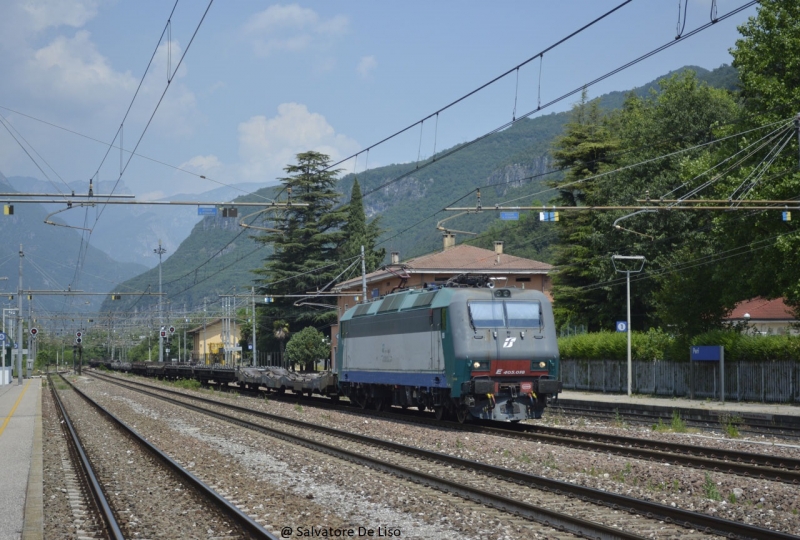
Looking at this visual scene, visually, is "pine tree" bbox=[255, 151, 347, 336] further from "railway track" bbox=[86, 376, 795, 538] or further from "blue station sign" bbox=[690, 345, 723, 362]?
"railway track" bbox=[86, 376, 795, 538]

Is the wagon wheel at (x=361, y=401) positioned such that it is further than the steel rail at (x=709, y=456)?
Yes

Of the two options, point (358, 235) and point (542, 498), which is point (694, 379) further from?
point (358, 235)

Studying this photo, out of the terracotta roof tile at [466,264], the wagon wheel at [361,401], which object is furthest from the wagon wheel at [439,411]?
the terracotta roof tile at [466,264]

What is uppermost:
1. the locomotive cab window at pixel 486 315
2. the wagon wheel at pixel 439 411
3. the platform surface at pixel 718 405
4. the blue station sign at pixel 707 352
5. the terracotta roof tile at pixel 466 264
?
the terracotta roof tile at pixel 466 264

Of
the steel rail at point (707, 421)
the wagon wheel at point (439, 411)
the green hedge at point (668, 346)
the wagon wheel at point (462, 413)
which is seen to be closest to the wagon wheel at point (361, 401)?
the wagon wheel at point (439, 411)

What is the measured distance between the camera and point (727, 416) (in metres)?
25.3

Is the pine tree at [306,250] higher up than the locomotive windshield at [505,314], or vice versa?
the pine tree at [306,250]

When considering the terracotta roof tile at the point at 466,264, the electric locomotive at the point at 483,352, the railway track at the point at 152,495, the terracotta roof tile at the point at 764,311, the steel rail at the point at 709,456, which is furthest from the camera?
the terracotta roof tile at the point at 764,311

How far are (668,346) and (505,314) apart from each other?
19149mm

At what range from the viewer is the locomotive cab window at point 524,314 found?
23406 mm

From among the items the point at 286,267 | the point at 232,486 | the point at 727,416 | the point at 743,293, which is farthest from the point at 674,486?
the point at 286,267

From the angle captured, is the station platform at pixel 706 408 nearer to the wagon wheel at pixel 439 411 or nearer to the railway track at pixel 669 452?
the railway track at pixel 669 452

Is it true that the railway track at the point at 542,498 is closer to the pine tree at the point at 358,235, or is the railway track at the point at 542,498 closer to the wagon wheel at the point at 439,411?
the wagon wheel at the point at 439,411

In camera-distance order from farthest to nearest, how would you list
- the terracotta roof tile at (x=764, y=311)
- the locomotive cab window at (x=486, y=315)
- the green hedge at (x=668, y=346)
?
the terracotta roof tile at (x=764, y=311), the green hedge at (x=668, y=346), the locomotive cab window at (x=486, y=315)
